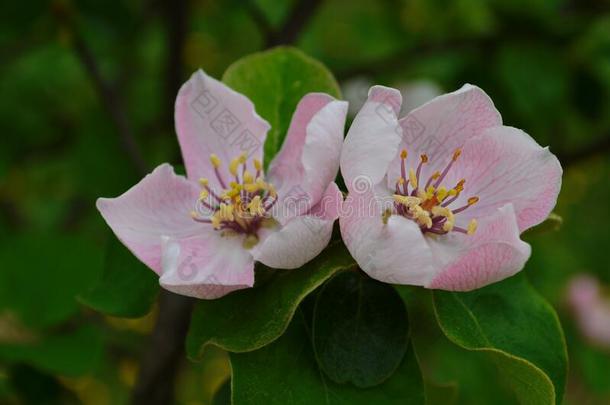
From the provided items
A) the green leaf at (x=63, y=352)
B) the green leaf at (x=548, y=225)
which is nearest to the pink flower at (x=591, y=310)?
the green leaf at (x=548, y=225)

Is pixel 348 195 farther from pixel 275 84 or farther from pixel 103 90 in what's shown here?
pixel 103 90

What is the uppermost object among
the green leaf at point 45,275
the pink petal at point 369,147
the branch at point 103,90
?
the pink petal at point 369,147

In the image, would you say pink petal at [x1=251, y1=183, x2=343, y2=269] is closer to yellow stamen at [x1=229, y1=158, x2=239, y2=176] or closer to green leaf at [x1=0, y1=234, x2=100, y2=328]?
yellow stamen at [x1=229, y1=158, x2=239, y2=176]

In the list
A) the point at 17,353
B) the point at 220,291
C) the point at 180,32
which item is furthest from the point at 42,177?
the point at 220,291

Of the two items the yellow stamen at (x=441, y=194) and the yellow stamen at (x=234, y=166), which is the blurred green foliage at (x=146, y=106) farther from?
the yellow stamen at (x=441, y=194)

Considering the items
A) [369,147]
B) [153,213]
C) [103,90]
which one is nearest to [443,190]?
[369,147]

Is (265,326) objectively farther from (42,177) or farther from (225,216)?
(42,177)
